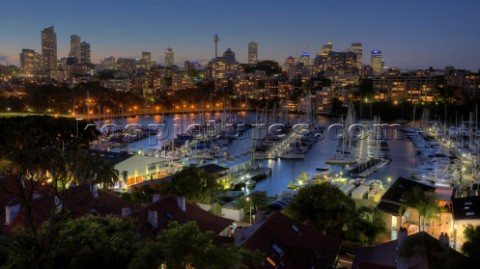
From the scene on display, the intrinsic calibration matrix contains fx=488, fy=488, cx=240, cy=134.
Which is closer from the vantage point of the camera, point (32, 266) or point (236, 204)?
point (32, 266)

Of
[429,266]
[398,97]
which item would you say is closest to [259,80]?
[398,97]

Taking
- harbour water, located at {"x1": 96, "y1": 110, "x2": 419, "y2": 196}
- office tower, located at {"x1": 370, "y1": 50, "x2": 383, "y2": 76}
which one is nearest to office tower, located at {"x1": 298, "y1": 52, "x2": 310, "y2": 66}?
office tower, located at {"x1": 370, "y1": 50, "x2": 383, "y2": 76}

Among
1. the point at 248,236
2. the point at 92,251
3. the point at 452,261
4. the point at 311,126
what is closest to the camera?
the point at 92,251

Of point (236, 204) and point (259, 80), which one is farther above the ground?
point (259, 80)

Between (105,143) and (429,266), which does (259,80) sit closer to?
(105,143)

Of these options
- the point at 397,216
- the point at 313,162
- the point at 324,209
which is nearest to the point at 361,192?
the point at 397,216

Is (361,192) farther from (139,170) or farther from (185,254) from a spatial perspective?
(185,254)

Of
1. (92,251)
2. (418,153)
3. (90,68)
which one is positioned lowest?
(418,153)

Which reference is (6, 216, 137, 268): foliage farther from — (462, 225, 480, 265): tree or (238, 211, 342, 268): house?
(462, 225, 480, 265): tree
